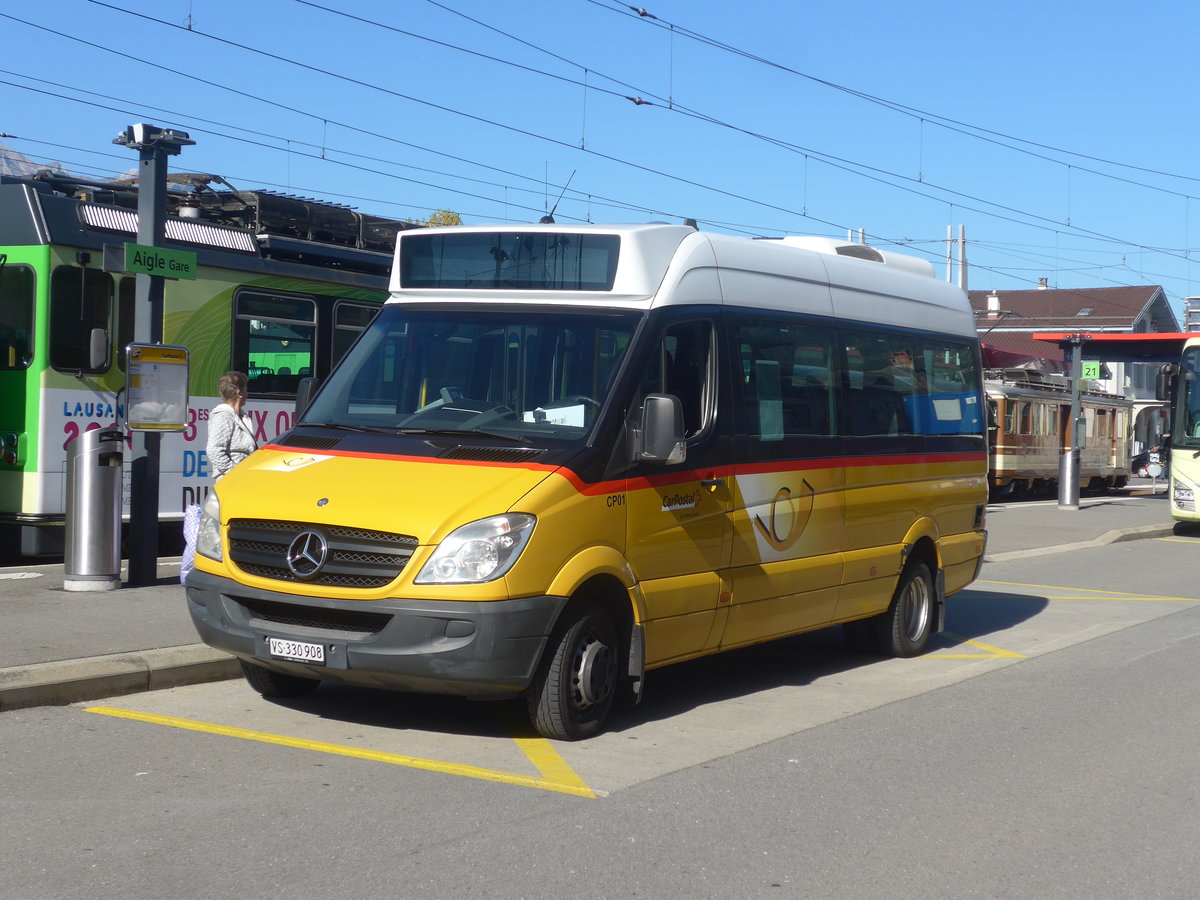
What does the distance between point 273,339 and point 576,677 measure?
891cm

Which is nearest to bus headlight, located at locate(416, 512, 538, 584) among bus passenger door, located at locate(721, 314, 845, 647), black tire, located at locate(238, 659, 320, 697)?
black tire, located at locate(238, 659, 320, 697)

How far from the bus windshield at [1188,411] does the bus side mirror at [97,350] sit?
717 inches

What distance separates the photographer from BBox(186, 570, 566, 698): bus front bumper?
6578mm

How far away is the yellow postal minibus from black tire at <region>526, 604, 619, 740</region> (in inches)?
0.7

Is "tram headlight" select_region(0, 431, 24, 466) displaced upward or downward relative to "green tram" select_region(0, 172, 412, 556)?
downward

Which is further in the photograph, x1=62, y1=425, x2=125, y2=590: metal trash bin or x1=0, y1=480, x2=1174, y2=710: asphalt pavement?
x1=62, y1=425, x2=125, y2=590: metal trash bin

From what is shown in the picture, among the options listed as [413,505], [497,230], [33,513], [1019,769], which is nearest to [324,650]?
[413,505]

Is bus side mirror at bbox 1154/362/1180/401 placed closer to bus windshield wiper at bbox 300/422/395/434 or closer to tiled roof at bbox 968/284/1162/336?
bus windshield wiper at bbox 300/422/395/434

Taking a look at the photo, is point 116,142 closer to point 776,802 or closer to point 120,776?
point 120,776

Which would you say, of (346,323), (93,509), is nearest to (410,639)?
(93,509)

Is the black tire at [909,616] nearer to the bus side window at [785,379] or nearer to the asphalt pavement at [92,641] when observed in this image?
the bus side window at [785,379]

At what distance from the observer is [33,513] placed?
12766mm

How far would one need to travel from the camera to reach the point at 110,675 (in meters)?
7.88

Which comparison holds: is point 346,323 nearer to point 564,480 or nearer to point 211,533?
point 211,533
